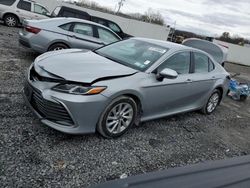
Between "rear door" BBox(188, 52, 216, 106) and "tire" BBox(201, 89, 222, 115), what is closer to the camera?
"rear door" BBox(188, 52, 216, 106)

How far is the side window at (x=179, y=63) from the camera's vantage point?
476cm

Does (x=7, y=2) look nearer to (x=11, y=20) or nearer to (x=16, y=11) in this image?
(x=16, y=11)

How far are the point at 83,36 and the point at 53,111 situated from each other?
513 centimetres

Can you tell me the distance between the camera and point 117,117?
414cm

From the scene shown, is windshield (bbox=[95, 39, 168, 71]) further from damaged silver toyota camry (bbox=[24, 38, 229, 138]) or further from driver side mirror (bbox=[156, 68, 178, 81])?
driver side mirror (bbox=[156, 68, 178, 81])

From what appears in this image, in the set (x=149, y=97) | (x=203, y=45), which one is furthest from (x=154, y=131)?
(x=203, y=45)

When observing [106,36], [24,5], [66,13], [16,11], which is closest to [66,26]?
[106,36]

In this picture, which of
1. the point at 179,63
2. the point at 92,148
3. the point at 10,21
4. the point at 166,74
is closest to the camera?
the point at 92,148

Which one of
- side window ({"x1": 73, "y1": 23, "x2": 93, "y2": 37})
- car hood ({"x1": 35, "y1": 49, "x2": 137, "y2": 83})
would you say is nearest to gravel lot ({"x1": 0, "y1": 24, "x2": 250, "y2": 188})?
car hood ({"x1": 35, "y1": 49, "x2": 137, "y2": 83})

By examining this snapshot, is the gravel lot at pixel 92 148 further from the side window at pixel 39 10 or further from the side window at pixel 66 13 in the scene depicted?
the side window at pixel 39 10

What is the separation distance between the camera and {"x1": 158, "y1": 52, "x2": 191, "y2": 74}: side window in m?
4.76

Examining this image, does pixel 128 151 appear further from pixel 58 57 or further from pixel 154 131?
pixel 58 57

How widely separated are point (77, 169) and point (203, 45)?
9.25m

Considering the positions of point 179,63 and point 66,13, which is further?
point 66,13
